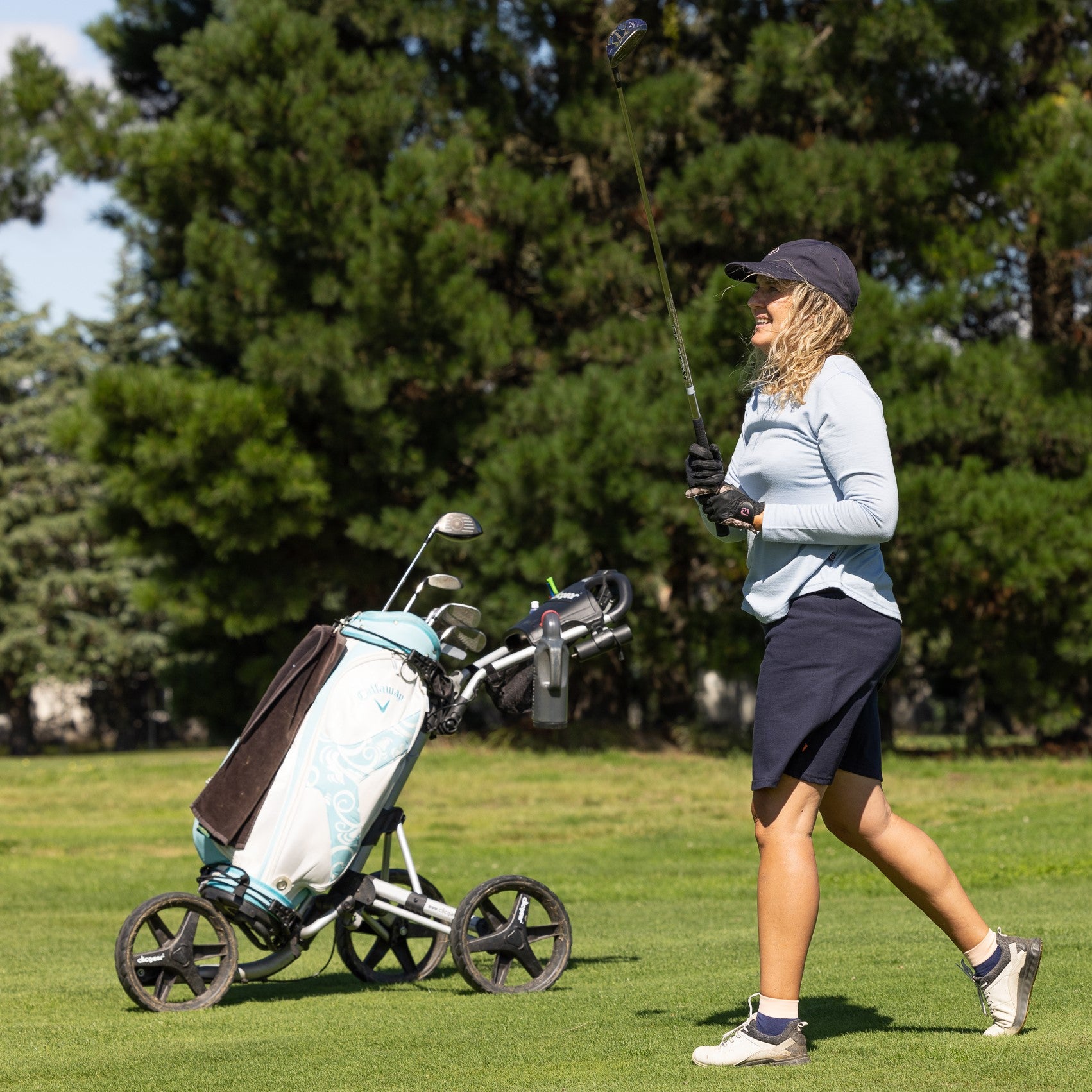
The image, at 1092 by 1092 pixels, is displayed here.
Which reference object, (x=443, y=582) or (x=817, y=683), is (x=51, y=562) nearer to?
(x=443, y=582)

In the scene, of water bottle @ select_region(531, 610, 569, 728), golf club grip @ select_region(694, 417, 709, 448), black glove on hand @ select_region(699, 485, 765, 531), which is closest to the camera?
black glove on hand @ select_region(699, 485, 765, 531)

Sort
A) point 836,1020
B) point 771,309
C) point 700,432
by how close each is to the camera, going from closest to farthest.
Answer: point 771,309
point 836,1020
point 700,432

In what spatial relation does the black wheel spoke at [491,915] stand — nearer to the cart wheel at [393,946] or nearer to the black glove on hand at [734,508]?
the cart wheel at [393,946]

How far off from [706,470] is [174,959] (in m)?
2.61

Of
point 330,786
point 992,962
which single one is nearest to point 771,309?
point 992,962

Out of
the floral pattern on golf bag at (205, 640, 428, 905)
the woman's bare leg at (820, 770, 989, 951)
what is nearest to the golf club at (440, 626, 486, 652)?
the floral pattern on golf bag at (205, 640, 428, 905)

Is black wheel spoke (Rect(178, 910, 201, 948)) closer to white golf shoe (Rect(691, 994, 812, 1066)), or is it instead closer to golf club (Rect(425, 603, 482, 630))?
golf club (Rect(425, 603, 482, 630))

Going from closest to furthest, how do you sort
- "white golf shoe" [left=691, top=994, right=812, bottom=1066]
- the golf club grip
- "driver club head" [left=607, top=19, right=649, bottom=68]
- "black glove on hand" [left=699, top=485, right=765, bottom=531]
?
"white golf shoe" [left=691, top=994, right=812, bottom=1066] → "black glove on hand" [left=699, top=485, right=765, bottom=531] → the golf club grip → "driver club head" [left=607, top=19, right=649, bottom=68]

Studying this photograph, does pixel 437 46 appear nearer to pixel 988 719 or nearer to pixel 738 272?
pixel 738 272

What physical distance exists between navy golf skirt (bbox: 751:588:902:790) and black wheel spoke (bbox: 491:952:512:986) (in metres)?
1.97

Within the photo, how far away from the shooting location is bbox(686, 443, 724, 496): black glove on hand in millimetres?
4336

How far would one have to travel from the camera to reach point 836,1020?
4.67 m

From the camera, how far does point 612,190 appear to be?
22203 mm

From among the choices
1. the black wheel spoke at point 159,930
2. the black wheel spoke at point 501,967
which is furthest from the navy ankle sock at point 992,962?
the black wheel spoke at point 159,930
